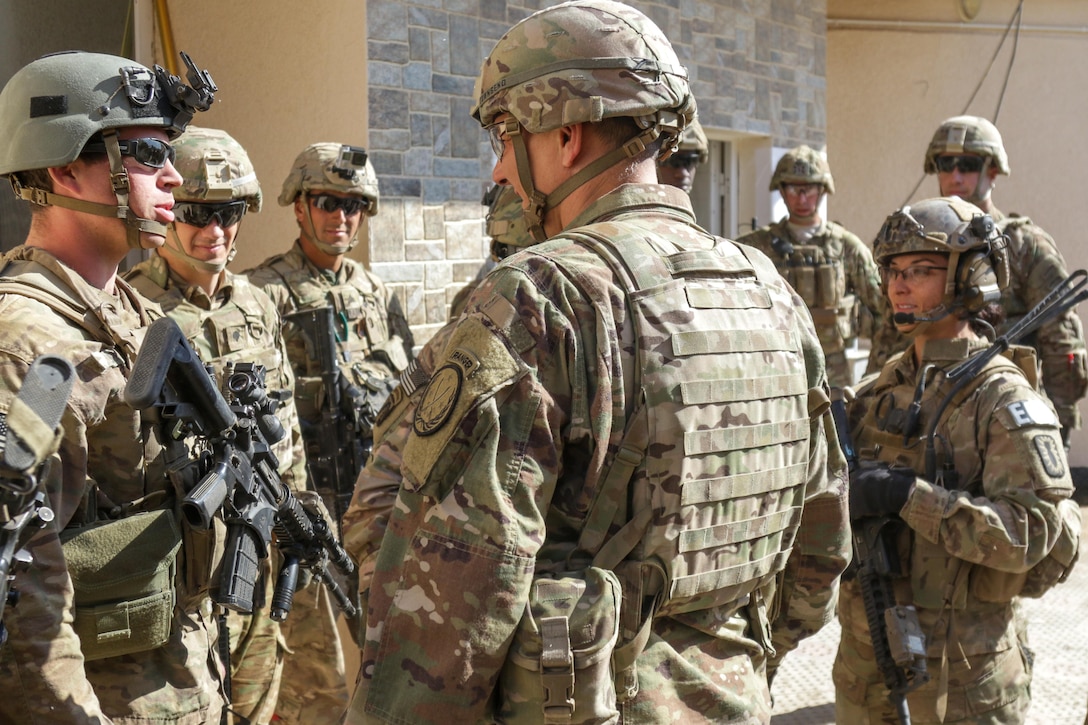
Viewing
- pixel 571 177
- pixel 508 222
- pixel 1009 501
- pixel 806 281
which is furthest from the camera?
pixel 806 281

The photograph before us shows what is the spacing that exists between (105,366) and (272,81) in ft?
14.6

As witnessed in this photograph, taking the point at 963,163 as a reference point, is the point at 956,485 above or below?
below

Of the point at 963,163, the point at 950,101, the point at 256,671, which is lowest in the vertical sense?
the point at 256,671

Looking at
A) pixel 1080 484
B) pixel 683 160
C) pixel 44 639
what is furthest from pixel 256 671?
pixel 1080 484

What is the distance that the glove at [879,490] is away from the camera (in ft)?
11.1

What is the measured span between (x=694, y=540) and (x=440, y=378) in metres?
0.54

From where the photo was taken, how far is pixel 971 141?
648 centimetres

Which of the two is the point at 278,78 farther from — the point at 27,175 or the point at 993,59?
the point at 993,59

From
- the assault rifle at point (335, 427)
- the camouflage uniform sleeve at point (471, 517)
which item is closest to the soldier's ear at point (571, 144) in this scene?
the camouflage uniform sleeve at point (471, 517)

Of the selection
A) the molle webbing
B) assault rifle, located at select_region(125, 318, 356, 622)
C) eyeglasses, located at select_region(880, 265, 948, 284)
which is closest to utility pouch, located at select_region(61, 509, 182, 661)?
assault rifle, located at select_region(125, 318, 356, 622)

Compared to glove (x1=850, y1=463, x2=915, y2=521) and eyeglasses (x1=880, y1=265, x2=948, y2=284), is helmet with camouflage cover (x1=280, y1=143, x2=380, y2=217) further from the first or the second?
glove (x1=850, y1=463, x2=915, y2=521)

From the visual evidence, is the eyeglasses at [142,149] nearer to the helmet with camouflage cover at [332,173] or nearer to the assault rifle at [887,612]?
the assault rifle at [887,612]

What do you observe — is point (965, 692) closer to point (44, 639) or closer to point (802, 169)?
point (44, 639)

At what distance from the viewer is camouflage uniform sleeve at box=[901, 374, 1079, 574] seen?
10.7 ft
